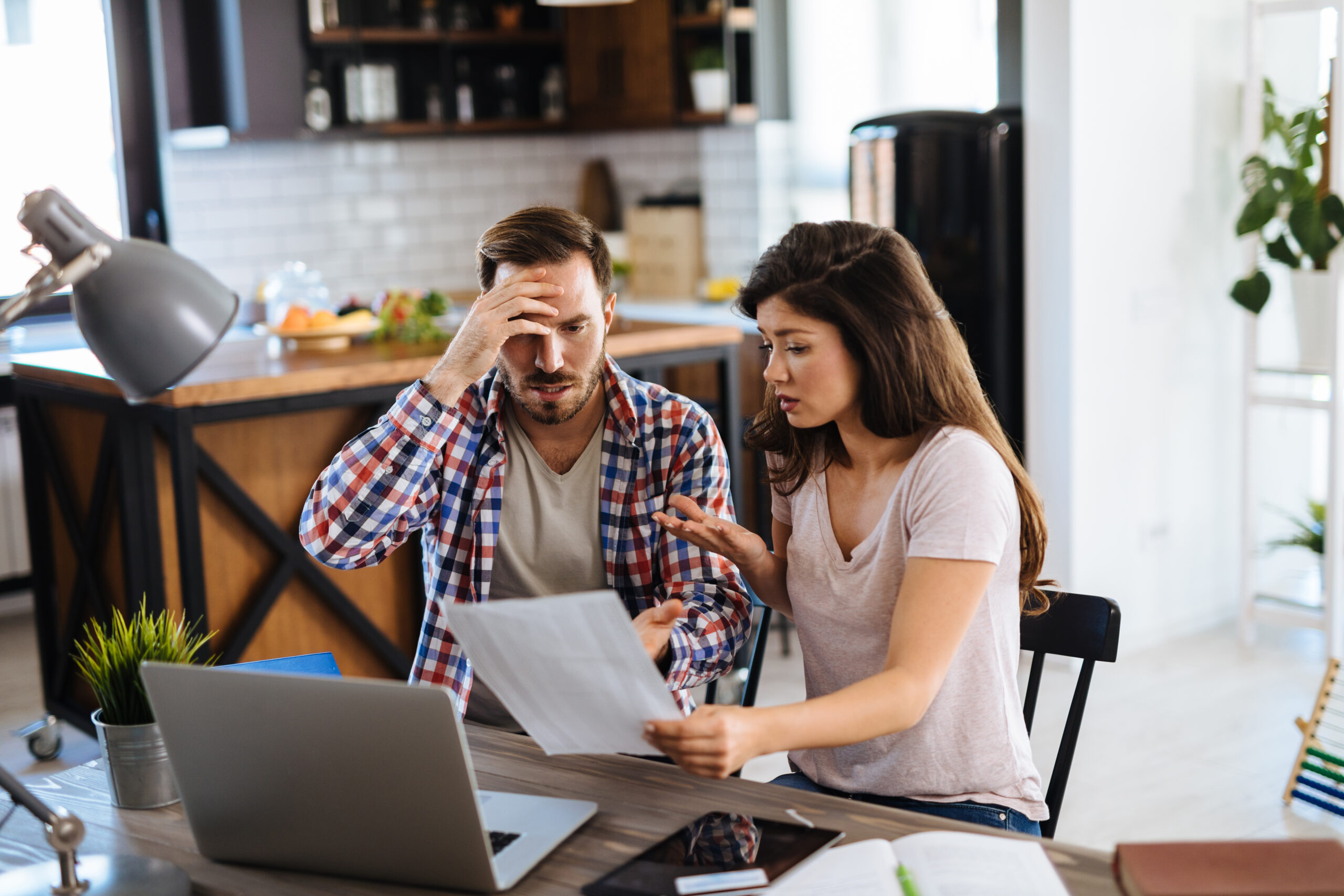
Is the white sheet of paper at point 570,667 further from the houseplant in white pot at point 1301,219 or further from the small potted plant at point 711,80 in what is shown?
the small potted plant at point 711,80

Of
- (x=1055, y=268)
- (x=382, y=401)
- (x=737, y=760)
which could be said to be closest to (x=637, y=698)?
(x=737, y=760)

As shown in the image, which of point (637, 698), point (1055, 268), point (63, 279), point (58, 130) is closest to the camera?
point (63, 279)

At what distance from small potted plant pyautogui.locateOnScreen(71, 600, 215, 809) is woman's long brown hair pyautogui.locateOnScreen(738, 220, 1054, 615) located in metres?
0.82

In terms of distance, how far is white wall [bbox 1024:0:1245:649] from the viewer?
402 centimetres

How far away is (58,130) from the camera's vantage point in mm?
5266

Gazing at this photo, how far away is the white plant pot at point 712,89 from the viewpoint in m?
5.41

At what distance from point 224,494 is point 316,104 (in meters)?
2.77

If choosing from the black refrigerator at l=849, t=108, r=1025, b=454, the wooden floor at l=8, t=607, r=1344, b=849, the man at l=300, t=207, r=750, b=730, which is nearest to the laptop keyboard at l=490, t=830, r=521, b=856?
the man at l=300, t=207, r=750, b=730

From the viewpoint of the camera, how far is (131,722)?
1531 millimetres

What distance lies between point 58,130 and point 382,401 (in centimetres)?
282

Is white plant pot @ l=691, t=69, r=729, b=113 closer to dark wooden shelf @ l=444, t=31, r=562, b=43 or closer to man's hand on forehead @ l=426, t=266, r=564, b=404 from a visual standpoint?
dark wooden shelf @ l=444, t=31, r=562, b=43

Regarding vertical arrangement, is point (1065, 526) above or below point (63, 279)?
below

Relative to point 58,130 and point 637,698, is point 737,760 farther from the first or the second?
point 58,130

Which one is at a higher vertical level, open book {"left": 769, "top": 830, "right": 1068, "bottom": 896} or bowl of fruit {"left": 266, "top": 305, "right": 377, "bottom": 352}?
bowl of fruit {"left": 266, "top": 305, "right": 377, "bottom": 352}
